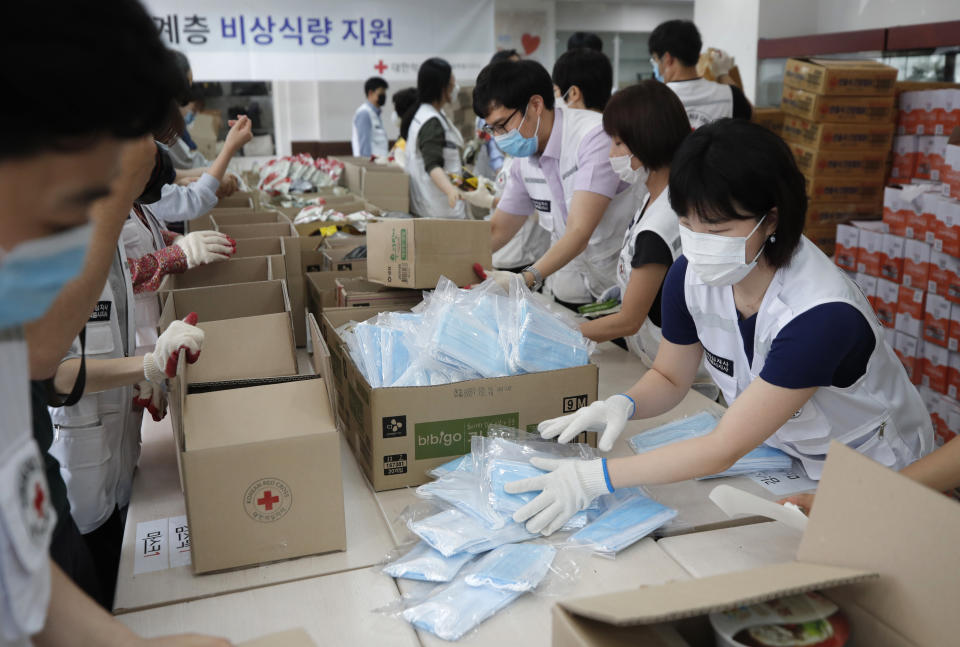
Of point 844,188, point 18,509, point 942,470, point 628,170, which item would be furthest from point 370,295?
point 844,188

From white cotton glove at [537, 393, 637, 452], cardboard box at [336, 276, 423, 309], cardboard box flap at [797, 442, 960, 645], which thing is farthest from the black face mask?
cardboard box flap at [797, 442, 960, 645]

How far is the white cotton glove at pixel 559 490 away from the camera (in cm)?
120

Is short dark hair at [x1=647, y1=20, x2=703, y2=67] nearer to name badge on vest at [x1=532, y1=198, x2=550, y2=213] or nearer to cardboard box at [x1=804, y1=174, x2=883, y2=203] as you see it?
cardboard box at [x1=804, y1=174, x2=883, y2=203]

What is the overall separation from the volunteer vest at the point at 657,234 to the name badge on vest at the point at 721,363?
0.31 m

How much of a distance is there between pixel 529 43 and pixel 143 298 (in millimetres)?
8078

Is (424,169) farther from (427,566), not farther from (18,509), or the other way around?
(18,509)

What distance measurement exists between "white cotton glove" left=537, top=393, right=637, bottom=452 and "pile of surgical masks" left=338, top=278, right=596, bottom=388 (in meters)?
0.12

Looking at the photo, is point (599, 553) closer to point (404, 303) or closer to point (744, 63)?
point (404, 303)

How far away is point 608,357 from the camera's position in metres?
2.13

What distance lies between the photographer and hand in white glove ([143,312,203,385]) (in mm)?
1232

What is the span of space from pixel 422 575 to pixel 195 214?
162cm

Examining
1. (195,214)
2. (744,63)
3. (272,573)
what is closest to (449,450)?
(272,573)

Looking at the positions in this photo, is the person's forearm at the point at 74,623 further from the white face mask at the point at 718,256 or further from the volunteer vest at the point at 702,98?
the volunteer vest at the point at 702,98

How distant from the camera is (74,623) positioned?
0.67m
